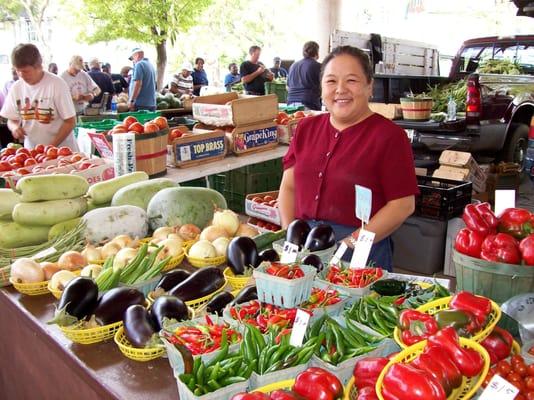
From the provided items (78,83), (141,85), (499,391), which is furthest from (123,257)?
(78,83)

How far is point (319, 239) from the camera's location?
2189mm

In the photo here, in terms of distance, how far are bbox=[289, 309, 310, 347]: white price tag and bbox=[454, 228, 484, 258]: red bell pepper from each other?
646mm

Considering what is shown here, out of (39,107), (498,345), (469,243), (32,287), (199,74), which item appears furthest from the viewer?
(199,74)

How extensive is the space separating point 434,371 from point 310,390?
0.28 metres

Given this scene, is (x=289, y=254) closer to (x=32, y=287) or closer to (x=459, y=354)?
(x=459, y=354)

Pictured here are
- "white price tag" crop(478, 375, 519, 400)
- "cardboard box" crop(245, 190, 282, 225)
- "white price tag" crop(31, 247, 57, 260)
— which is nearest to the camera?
"white price tag" crop(478, 375, 519, 400)

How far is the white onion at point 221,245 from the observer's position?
2.51m

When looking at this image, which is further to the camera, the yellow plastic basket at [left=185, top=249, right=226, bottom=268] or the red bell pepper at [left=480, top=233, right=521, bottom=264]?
the yellow plastic basket at [left=185, top=249, right=226, bottom=268]

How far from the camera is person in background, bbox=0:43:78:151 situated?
4.89 metres

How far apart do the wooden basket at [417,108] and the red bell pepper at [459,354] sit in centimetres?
537

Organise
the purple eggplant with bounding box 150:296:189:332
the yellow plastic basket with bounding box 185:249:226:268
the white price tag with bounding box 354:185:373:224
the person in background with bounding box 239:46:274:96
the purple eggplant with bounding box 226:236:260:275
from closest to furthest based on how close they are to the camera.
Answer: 1. the purple eggplant with bounding box 150:296:189:332
2. the white price tag with bounding box 354:185:373:224
3. the purple eggplant with bounding box 226:236:260:275
4. the yellow plastic basket with bounding box 185:249:226:268
5. the person in background with bounding box 239:46:274:96

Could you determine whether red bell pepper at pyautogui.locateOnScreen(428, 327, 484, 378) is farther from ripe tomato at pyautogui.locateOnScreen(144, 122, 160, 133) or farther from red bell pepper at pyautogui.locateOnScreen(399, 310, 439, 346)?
ripe tomato at pyautogui.locateOnScreen(144, 122, 160, 133)

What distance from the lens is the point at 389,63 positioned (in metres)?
8.71

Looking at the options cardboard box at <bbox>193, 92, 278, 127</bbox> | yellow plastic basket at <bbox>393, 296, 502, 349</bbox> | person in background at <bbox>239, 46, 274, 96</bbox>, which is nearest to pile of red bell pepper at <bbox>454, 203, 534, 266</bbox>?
yellow plastic basket at <bbox>393, 296, 502, 349</bbox>
